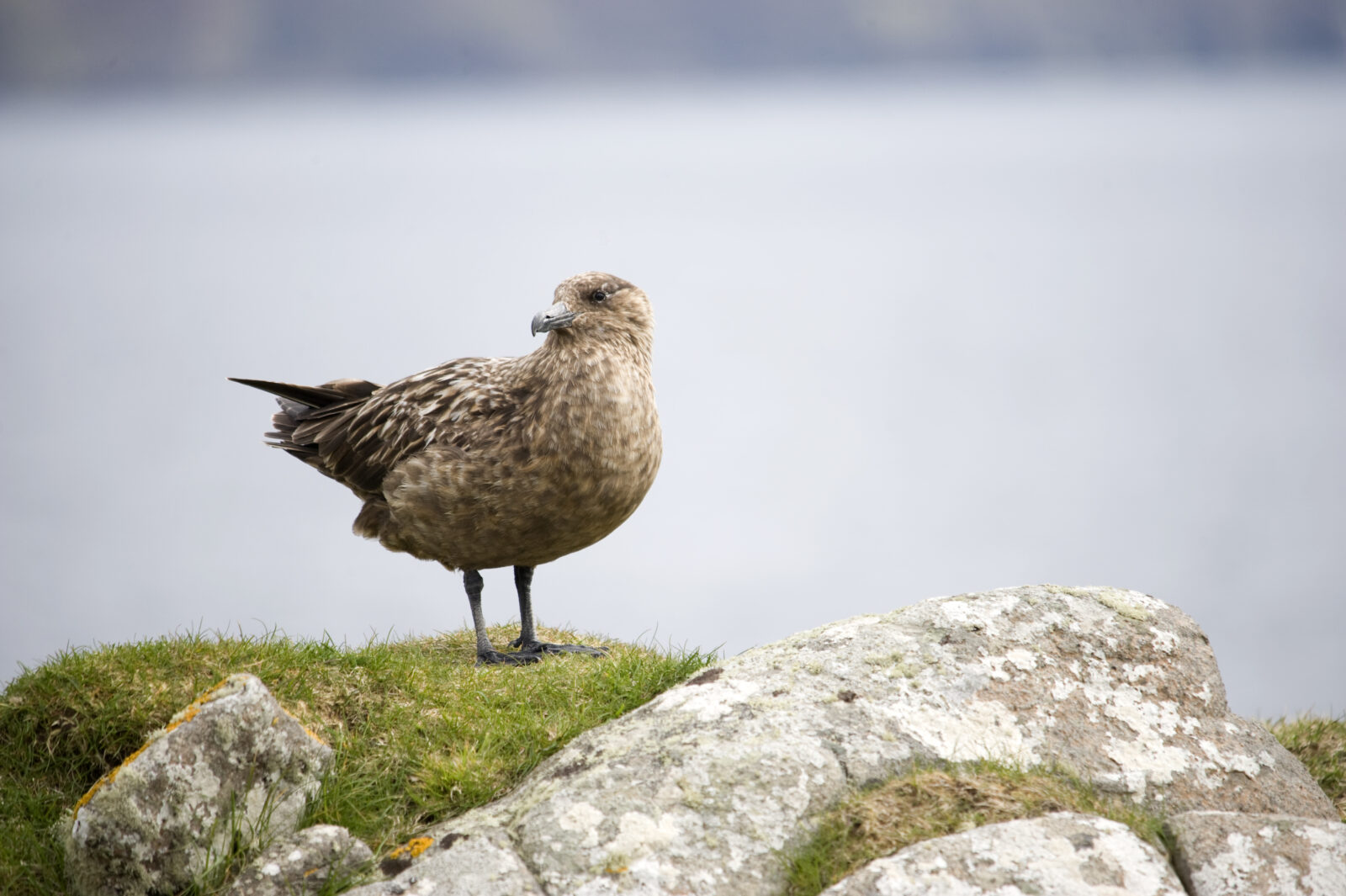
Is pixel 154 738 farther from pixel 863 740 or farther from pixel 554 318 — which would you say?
pixel 554 318

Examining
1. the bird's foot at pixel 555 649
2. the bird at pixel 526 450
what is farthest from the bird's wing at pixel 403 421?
the bird's foot at pixel 555 649

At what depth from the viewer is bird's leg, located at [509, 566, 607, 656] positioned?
284 inches

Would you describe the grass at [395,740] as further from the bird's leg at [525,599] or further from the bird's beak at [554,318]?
the bird's beak at [554,318]

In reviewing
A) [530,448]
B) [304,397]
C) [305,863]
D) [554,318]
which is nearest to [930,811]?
[305,863]

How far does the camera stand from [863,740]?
4.81 m

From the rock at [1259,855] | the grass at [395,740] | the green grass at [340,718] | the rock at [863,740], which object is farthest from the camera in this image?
the green grass at [340,718]

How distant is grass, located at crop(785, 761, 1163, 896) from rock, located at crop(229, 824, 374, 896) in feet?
5.82

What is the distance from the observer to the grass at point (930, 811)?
4.27 meters

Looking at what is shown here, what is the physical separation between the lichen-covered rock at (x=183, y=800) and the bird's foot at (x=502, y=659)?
2240 mm

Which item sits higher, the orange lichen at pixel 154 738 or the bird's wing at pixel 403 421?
Result: the bird's wing at pixel 403 421

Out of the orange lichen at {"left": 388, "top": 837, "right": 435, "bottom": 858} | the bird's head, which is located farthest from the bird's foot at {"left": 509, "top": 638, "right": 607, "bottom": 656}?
the orange lichen at {"left": 388, "top": 837, "right": 435, "bottom": 858}

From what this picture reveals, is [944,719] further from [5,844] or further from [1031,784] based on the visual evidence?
[5,844]

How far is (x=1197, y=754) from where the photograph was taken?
5.11m

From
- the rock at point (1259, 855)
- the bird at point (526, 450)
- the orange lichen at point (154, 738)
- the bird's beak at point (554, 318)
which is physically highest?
the bird's beak at point (554, 318)
